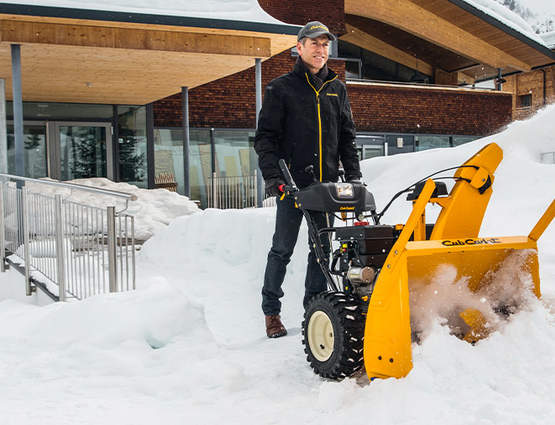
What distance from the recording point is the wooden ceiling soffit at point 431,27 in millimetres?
17375

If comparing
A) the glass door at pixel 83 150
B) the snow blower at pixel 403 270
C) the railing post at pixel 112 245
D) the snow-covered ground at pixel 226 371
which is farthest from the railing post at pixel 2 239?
the glass door at pixel 83 150

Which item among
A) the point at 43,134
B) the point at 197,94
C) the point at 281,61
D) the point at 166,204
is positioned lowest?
the point at 166,204

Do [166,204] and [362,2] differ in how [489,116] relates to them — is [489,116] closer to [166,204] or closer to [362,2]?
[362,2]

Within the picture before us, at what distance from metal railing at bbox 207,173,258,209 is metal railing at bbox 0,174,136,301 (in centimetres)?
751

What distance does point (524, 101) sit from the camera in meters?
23.3

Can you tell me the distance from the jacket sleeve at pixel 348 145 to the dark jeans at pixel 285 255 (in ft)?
1.37

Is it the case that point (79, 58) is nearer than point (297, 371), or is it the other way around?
point (297, 371)

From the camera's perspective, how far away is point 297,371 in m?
3.27

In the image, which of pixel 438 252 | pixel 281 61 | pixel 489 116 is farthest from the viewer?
pixel 489 116

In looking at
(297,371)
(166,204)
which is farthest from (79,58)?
(297,371)

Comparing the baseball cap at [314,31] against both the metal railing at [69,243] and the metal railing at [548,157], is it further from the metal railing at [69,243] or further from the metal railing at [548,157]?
the metal railing at [548,157]

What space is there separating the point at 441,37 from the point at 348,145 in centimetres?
1601

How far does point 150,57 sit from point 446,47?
12347 mm

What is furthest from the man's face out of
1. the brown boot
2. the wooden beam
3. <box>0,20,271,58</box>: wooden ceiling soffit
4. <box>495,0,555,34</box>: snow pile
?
<box>495,0,555,34</box>: snow pile
